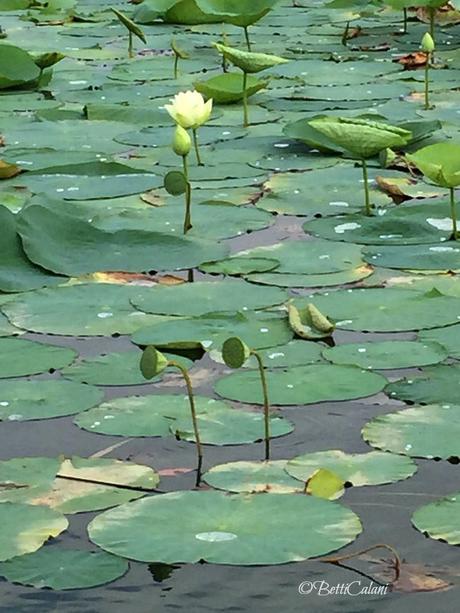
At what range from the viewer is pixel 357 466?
195 cm

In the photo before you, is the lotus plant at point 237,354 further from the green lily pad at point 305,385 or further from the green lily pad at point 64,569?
the green lily pad at point 64,569

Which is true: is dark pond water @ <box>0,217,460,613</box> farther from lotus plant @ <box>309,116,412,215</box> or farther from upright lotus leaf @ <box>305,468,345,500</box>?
lotus plant @ <box>309,116,412,215</box>

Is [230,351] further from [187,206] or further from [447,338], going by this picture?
[187,206]

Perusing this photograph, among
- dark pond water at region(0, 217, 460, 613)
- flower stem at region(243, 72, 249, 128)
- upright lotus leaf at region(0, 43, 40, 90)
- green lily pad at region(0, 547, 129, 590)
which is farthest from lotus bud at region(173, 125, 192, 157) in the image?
upright lotus leaf at region(0, 43, 40, 90)

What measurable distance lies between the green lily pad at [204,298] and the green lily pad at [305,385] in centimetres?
31

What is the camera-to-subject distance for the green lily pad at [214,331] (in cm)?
240

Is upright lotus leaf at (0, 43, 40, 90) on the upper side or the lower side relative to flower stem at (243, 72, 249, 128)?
lower

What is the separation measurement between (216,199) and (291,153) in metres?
0.48

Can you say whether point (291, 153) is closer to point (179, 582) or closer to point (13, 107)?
point (13, 107)

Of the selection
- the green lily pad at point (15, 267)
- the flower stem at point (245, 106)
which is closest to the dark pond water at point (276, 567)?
the green lily pad at point (15, 267)

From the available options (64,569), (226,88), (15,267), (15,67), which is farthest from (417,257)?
(15,67)

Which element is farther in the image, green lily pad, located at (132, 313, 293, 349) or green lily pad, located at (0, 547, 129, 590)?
green lily pad, located at (132, 313, 293, 349)

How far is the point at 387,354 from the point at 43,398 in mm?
556

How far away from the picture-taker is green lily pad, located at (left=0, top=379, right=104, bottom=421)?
2.14m
